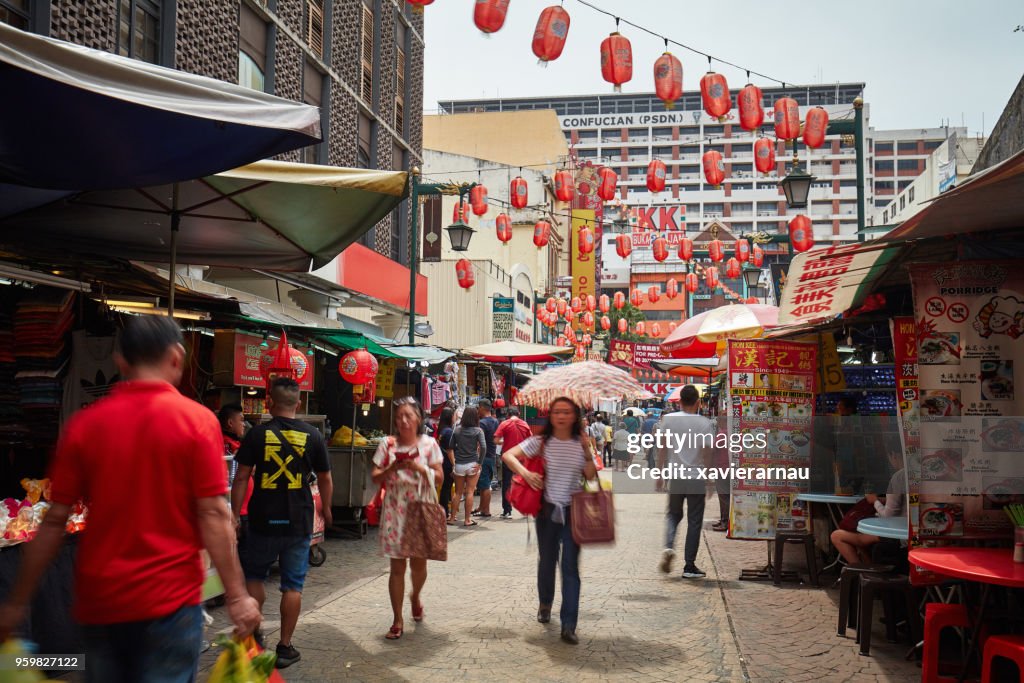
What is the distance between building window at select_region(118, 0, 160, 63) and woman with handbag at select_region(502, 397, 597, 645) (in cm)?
858

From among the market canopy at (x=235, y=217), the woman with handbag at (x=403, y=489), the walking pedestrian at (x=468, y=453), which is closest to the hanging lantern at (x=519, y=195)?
the walking pedestrian at (x=468, y=453)

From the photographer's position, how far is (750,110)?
14812 mm

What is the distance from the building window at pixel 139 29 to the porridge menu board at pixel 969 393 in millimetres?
10704

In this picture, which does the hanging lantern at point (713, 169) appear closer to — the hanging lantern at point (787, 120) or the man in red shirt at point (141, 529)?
the hanging lantern at point (787, 120)

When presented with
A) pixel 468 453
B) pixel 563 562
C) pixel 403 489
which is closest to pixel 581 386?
pixel 563 562

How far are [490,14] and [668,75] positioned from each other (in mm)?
4353

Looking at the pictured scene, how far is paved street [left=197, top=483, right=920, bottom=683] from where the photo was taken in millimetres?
5743

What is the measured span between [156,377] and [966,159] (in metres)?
41.1

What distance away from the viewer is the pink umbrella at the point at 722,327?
1134 cm

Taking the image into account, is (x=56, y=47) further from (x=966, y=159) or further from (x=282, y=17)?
(x=966, y=159)

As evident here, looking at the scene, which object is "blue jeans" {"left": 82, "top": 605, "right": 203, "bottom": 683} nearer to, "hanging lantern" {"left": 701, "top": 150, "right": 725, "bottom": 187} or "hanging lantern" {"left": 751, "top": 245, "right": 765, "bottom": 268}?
"hanging lantern" {"left": 701, "top": 150, "right": 725, "bottom": 187}

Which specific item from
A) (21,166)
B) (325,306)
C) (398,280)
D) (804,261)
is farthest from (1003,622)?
(398,280)

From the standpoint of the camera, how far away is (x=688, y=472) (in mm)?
9500

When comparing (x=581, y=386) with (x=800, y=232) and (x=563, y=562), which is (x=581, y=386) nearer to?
(x=563, y=562)
